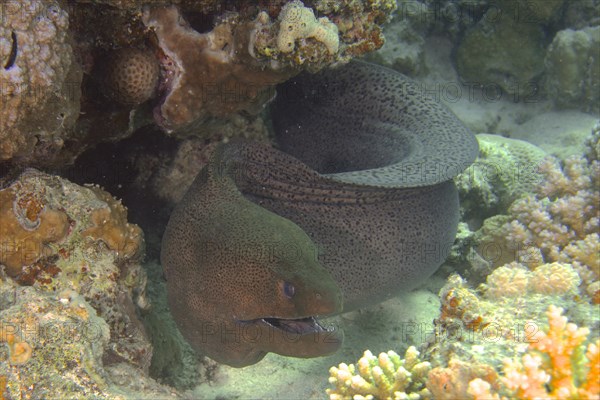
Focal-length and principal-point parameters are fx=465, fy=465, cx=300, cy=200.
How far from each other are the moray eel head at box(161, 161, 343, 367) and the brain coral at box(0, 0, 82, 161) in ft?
3.60

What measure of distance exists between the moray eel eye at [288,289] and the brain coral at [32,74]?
1644 mm

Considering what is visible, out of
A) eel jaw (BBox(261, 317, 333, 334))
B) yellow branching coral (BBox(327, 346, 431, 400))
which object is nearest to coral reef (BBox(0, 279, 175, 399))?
eel jaw (BBox(261, 317, 333, 334))

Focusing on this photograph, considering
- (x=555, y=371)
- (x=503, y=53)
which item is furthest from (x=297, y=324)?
(x=503, y=53)

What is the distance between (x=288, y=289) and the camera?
2797 millimetres

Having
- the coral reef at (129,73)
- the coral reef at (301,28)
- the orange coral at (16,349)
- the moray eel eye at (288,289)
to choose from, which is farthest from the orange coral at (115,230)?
the coral reef at (301,28)

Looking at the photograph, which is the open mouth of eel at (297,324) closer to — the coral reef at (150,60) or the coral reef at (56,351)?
the coral reef at (56,351)

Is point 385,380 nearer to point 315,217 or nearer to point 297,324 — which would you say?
point 297,324

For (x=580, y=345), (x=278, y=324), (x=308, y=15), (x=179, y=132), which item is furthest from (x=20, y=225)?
(x=580, y=345)

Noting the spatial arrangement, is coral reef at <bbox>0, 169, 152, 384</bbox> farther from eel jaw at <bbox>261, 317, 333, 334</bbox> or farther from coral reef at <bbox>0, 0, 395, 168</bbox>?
eel jaw at <bbox>261, 317, 333, 334</bbox>

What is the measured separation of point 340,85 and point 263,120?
86 centimetres

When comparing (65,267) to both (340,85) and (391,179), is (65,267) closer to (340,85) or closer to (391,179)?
(391,179)

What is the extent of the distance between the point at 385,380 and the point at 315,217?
5.31ft

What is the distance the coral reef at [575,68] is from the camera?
6.49 m

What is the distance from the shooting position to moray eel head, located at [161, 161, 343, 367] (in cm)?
282
